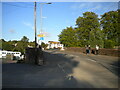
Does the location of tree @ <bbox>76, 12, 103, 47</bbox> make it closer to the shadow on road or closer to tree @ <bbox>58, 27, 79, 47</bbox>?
tree @ <bbox>58, 27, 79, 47</bbox>

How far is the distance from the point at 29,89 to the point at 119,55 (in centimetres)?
1820

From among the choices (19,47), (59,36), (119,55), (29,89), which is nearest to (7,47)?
(19,47)

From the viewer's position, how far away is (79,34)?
160 ft

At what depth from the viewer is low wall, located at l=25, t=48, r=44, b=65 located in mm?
12875

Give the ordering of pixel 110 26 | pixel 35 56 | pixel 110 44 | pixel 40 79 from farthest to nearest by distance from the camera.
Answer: pixel 110 26, pixel 110 44, pixel 35 56, pixel 40 79

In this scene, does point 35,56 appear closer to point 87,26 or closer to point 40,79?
point 40,79

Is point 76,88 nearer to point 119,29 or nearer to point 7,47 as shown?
point 119,29

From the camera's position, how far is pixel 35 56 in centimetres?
1342

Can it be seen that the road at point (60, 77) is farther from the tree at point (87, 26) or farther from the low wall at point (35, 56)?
the tree at point (87, 26)

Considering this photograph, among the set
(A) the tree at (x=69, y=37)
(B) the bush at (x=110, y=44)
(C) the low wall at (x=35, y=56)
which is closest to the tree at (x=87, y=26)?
(A) the tree at (x=69, y=37)

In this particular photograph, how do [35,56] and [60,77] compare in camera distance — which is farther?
[35,56]

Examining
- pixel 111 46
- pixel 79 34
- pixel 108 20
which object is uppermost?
pixel 108 20

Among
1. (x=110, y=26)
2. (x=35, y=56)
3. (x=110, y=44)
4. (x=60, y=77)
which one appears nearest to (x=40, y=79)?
(x=60, y=77)

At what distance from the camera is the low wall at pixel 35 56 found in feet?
42.2
